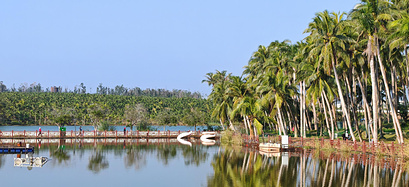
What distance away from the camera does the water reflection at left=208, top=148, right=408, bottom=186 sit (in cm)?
2886

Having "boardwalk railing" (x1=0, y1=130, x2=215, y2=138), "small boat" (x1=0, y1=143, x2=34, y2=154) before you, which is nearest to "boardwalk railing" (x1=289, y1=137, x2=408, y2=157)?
"small boat" (x1=0, y1=143, x2=34, y2=154)

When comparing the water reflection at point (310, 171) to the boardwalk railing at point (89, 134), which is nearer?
the water reflection at point (310, 171)

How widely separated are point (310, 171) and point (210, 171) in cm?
810

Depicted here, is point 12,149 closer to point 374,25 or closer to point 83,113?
point 374,25

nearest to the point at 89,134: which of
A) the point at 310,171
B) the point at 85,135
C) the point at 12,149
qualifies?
the point at 85,135

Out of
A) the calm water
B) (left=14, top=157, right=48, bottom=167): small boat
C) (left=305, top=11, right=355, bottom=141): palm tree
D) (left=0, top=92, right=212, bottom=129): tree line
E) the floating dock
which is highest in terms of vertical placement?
Answer: (left=305, top=11, right=355, bottom=141): palm tree

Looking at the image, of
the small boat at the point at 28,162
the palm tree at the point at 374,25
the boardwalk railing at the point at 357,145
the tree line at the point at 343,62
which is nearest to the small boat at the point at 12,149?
the small boat at the point at 28,162

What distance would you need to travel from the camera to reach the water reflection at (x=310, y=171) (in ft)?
94.7

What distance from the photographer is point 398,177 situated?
96.2 ft

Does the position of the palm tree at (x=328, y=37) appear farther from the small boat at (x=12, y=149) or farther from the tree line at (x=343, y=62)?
the small boat at (x=12, y=149)

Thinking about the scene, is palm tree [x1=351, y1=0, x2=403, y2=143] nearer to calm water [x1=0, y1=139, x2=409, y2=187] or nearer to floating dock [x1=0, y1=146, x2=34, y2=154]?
Answer: calm water [x1=0, y1=139, x2=409, y2=187]

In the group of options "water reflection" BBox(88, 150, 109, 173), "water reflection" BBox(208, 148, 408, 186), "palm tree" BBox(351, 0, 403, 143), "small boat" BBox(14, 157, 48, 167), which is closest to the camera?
"water reflection" BBox(208, 148, 408, 186)

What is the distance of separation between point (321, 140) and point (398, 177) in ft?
78.5

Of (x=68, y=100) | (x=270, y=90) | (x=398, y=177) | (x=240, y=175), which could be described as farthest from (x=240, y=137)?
(x=68, y=100)
